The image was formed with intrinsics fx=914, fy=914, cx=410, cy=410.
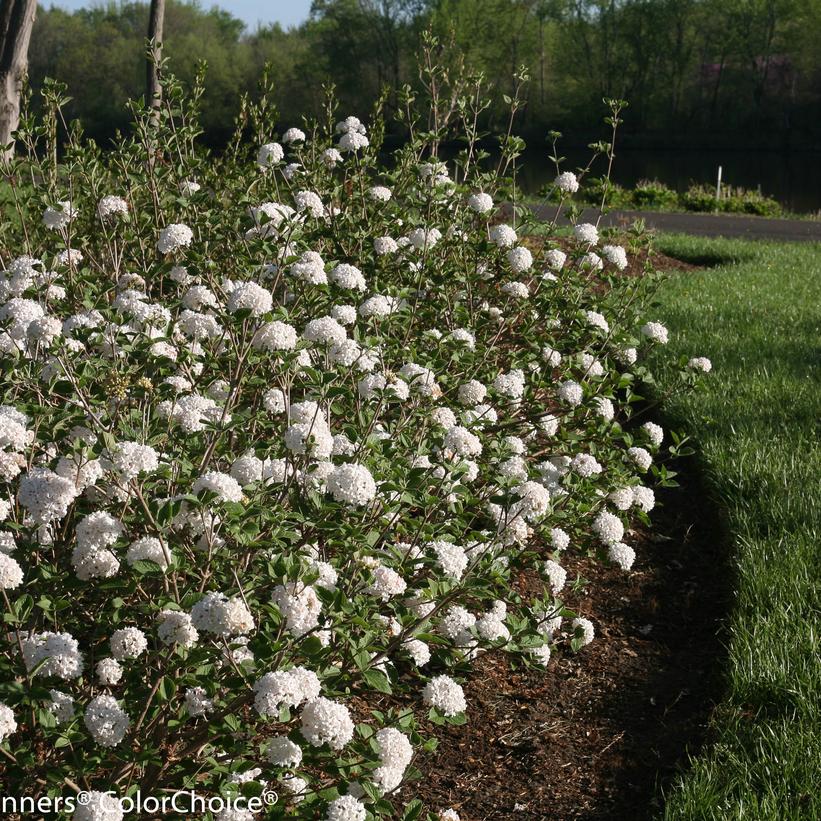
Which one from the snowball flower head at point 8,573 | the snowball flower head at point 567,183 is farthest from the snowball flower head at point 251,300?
the snowball flower head at point 567,183

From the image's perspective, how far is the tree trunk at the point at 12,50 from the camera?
9.88 meters

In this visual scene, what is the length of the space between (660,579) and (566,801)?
165 centimetres

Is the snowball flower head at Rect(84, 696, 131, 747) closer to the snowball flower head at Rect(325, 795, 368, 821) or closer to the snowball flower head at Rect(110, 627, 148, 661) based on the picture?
the snowball flower head at Rect(110, 627, 148, 661)

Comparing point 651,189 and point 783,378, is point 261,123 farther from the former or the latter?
point 651,189

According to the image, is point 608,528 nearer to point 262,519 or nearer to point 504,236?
point 262,519

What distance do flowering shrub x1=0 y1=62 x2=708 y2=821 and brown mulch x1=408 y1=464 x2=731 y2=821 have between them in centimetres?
20

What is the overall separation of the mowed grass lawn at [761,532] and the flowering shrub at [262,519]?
0.57 metres

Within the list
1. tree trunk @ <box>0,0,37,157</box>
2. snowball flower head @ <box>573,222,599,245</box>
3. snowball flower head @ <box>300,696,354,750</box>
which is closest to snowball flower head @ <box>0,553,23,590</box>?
snowball flower head @ <box>300,696,354,750</box>

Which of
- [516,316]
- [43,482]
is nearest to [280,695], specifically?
[43,482]

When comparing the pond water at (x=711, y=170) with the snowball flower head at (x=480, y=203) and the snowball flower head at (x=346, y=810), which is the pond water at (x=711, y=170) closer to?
the snowball flower head at (x=480, y=203)

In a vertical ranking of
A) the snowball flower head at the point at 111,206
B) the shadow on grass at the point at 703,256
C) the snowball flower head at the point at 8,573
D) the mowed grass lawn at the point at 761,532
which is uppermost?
the snowball flower head at the point at 111,206

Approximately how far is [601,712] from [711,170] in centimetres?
3470

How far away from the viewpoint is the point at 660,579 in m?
4.35

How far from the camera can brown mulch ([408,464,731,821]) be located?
293 centimetres
